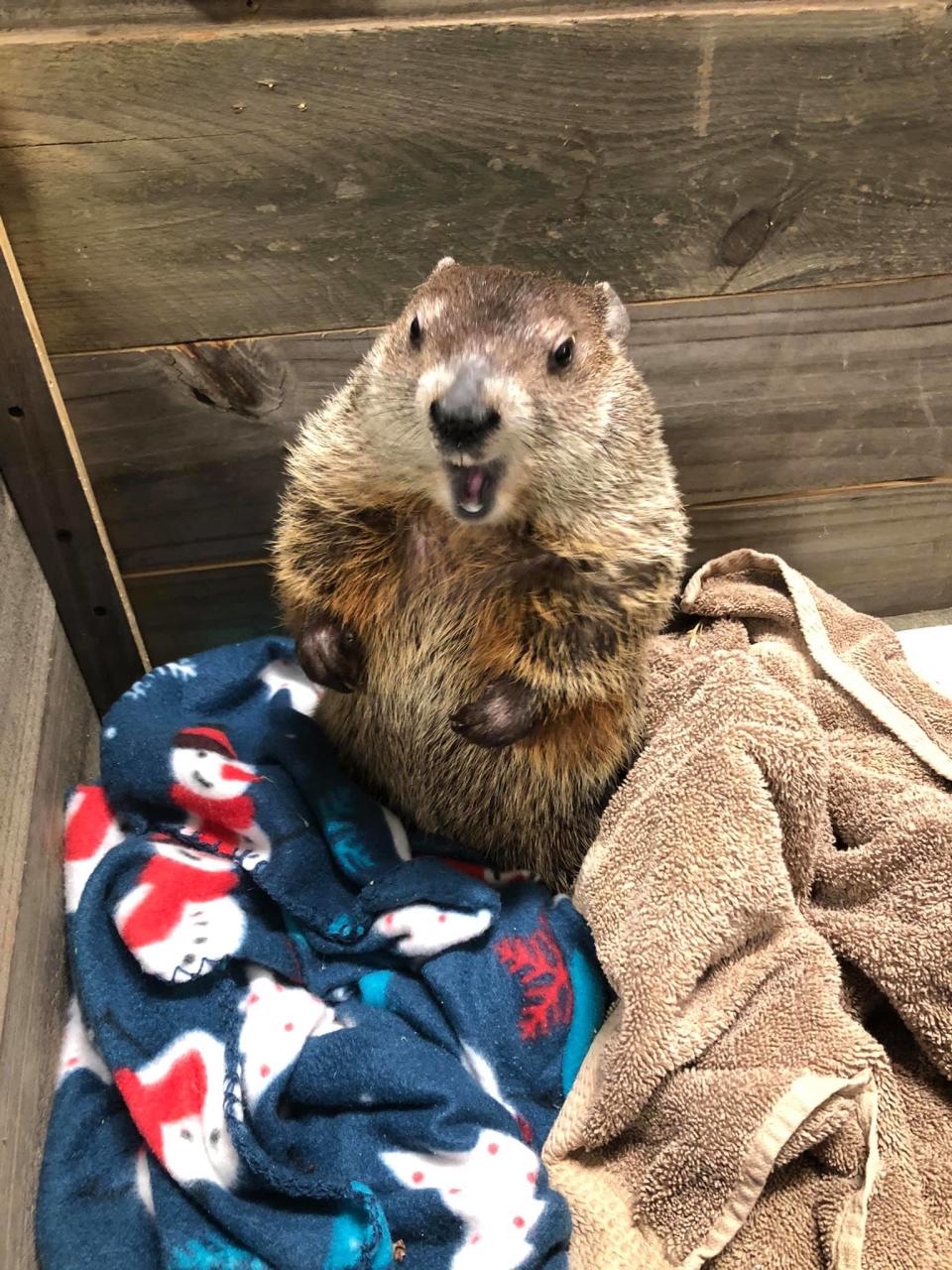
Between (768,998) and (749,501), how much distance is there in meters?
1.10

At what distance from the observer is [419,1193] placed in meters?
1.22

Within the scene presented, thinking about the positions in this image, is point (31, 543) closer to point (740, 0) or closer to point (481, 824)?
point (481, 824)

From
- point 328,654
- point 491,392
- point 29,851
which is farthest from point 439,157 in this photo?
point 29,851

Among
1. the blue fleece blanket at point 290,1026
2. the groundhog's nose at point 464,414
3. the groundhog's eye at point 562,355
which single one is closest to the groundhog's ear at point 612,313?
the groundhog's eye at point 562,355

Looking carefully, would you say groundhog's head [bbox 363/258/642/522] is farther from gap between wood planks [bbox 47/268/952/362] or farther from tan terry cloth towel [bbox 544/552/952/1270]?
tan terry cloth towel [bbox 544/552/952/1270]

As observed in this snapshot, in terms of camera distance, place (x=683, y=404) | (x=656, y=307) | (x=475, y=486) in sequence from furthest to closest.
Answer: (x=683, y=404)
(x=656, y=307)
(x=475, y=486)

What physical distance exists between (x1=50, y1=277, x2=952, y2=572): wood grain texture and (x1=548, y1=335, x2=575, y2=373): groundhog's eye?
530mm

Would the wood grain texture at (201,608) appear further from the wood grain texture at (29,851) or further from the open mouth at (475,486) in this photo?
the open mouth at (475,486)

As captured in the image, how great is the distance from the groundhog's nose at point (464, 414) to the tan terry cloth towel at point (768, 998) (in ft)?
2.14

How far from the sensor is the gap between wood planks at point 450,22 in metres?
1.44

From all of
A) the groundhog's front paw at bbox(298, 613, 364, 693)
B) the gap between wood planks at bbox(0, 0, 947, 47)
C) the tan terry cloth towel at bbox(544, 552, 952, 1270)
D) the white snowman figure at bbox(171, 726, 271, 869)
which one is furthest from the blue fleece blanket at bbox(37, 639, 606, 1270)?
the gap between wood planks at bbox(0, 0, 947, 47)

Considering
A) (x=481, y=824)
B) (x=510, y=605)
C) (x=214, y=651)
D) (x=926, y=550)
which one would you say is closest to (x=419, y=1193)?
(x=481, y=824)

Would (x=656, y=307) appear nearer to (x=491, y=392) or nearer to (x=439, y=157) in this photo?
(x=439, y=157)

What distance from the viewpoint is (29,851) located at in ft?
4.74
